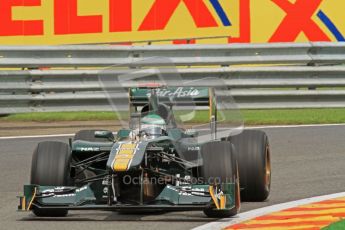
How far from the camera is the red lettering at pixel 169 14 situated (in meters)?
19.4

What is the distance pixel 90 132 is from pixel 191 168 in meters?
1.63

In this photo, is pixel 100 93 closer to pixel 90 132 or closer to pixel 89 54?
pixel 89 54

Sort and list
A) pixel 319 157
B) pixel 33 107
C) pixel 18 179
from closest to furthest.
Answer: pixel 18 179, pixel 319 157, pixel 33 107

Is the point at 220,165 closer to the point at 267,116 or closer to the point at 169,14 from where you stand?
the point at 267,116

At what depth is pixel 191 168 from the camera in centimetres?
1023

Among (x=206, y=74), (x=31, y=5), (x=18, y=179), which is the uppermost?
(x=31, y=5)

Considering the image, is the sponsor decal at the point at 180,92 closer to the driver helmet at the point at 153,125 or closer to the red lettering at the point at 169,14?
the driver helmet at the point at 153,125

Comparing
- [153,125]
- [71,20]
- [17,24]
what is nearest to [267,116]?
[71,20]

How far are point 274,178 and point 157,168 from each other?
9.67 feet

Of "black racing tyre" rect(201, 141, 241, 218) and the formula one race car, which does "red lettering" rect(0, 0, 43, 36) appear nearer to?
the formula one race car

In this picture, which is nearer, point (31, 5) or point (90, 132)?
point (90, 132)

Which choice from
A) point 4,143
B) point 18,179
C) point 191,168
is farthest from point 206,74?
point 191,168

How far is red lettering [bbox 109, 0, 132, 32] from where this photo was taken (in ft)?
63.6

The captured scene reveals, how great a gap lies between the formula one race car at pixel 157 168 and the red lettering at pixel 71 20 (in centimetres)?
850
